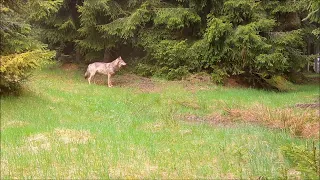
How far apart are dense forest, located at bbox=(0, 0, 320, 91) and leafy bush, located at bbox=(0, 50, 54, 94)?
545 cm

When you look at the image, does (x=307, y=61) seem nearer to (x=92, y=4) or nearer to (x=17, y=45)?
(x=92, y=4)

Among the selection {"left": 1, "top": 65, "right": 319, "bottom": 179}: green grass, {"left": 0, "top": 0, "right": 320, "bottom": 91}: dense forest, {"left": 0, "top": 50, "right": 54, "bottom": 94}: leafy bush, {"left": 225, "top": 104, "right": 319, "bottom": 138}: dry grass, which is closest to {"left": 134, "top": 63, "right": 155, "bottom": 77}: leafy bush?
{"left": 0, "top": 0, "right": 320, "bottom": 91}: dense forest

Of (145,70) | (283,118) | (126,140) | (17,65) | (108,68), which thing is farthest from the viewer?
(145,70)

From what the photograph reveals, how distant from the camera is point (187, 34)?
67.9 ft

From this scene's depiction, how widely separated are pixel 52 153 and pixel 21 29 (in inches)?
262

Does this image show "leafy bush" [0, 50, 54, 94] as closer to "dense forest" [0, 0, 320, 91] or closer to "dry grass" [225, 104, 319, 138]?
"dense forest" [0, 0, 320, 91]

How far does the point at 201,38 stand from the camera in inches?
779

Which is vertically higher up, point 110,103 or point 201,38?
point 201,38

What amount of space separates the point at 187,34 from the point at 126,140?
1391 cm

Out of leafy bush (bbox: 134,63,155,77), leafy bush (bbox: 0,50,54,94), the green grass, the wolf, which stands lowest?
leafy bush (bbox: 134,63,155,77)

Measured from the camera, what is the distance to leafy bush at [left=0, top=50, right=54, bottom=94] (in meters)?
9.89

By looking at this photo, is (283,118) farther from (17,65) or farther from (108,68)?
(108,68)

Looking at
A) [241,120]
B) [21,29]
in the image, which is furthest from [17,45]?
[241,120]

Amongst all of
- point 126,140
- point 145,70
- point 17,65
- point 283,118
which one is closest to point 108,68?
point 145,70
